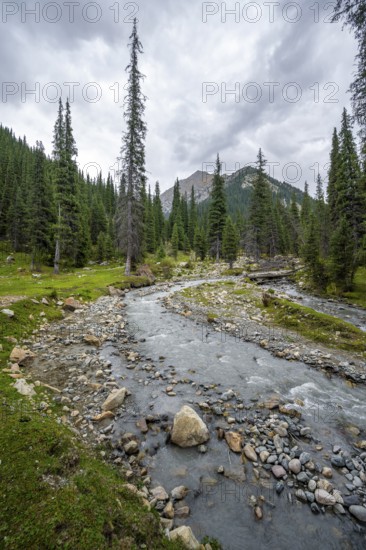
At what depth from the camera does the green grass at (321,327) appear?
11.0 meters

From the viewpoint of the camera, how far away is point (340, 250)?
2141 centimetres

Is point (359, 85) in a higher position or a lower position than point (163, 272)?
higher

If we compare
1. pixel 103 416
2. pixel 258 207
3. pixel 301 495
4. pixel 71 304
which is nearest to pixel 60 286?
pixel 71 304

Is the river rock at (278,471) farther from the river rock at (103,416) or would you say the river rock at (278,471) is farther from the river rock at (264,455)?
the river rock at (103,416)

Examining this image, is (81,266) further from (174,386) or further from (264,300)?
(174,386)

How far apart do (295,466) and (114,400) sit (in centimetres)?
442

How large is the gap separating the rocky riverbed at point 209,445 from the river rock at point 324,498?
2 centimetres

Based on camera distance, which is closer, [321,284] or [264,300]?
[264,300]

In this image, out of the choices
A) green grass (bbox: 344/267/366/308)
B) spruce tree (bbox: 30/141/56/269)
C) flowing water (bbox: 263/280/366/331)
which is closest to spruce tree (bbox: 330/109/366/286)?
green grass (bbox: 344/267/366/308)

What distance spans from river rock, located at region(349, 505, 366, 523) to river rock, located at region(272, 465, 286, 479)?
1.09 metres

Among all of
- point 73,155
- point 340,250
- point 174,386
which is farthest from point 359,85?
point 73,155

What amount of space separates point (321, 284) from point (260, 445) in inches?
886

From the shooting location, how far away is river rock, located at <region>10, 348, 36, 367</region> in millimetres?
7781

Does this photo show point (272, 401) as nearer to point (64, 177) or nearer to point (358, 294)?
point (358, 294)
